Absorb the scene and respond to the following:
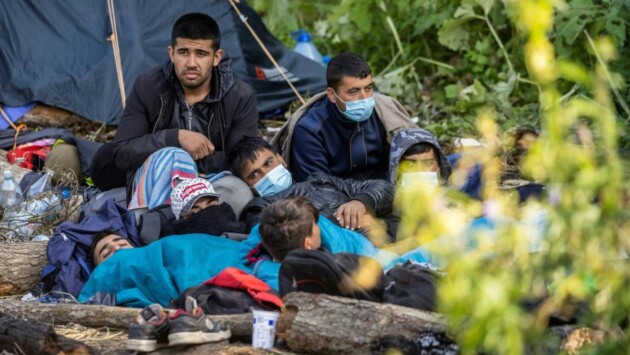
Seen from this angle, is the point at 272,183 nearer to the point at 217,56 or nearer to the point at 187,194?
the point at 187,194

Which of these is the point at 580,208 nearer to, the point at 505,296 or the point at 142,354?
the point at 505,296

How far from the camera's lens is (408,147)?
6129mm

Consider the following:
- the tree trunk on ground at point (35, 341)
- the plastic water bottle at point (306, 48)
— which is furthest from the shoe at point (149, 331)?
the plastic water bottle at point (306, 48)

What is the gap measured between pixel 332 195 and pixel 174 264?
114 centimetres

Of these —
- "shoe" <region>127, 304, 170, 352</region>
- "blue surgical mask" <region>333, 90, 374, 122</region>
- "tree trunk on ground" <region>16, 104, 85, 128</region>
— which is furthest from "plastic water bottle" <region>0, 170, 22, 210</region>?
"shoe" <region>127, 304, 170, 352</region>

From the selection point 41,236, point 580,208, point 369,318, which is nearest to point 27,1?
point 41,236

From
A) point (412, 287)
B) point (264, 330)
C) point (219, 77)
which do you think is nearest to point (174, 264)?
point (264, 330)

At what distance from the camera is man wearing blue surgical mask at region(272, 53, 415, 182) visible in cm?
631

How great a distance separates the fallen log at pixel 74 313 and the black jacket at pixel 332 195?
1185 millimetres

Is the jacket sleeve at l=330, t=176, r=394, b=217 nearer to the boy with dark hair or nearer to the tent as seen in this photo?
the boy with dark hair

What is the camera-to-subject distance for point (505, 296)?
256 cm

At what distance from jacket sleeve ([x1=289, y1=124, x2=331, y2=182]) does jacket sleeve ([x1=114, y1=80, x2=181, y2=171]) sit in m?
0.66

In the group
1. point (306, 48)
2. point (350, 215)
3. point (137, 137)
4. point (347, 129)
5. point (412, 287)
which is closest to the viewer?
point (412, 287)

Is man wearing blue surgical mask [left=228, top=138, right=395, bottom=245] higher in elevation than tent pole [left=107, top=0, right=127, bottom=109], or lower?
lower
